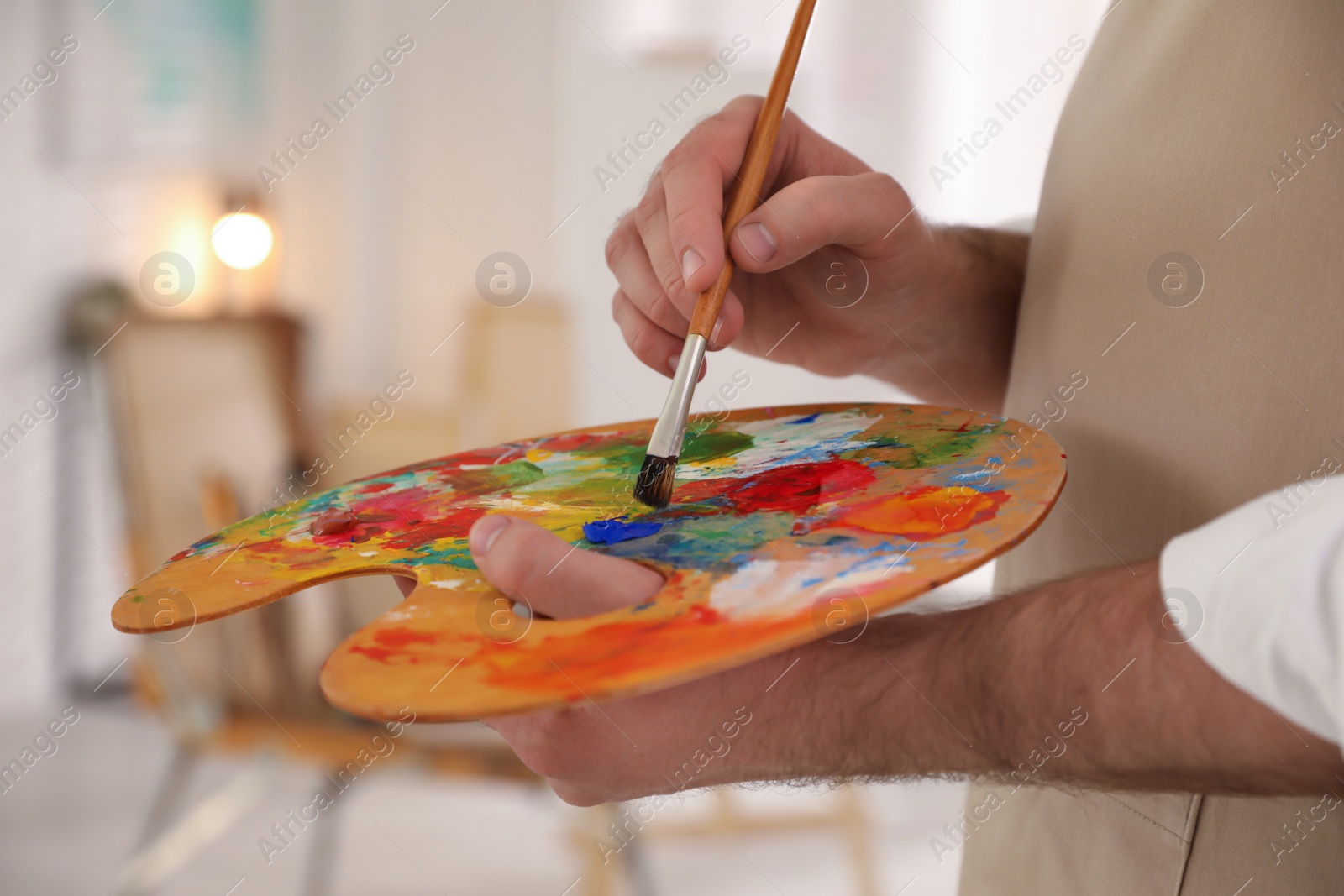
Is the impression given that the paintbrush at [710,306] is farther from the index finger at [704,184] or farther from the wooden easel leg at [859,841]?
the wooden easel leg at [859,841]

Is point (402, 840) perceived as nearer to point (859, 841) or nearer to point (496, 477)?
point (859, 841)

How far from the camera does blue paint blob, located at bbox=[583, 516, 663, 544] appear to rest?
53cm

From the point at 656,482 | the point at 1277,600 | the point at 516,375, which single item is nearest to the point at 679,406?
the point at 656,482

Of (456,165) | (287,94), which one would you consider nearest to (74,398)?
(287,94)

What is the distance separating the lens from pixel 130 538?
2.38m

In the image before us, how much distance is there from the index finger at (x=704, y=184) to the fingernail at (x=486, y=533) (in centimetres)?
25

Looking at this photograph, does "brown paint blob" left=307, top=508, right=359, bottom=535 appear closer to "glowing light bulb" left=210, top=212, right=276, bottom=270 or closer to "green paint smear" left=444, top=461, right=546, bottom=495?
"green paint smear" left=444, top=461, right=546, bottom=495

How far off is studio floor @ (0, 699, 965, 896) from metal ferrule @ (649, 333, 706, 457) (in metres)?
1.60

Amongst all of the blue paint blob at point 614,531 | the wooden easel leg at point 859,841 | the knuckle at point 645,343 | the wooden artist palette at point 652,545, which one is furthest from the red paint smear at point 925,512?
the wooden easel leg at point 859,841

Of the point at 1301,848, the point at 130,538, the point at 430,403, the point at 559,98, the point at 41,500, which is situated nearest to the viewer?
the point at 1301,848

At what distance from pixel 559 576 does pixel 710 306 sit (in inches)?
10.9

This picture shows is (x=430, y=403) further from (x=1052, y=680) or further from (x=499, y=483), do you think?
(x=1052, y=680)

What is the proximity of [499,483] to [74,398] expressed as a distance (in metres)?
2.94

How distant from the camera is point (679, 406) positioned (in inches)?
24.6
